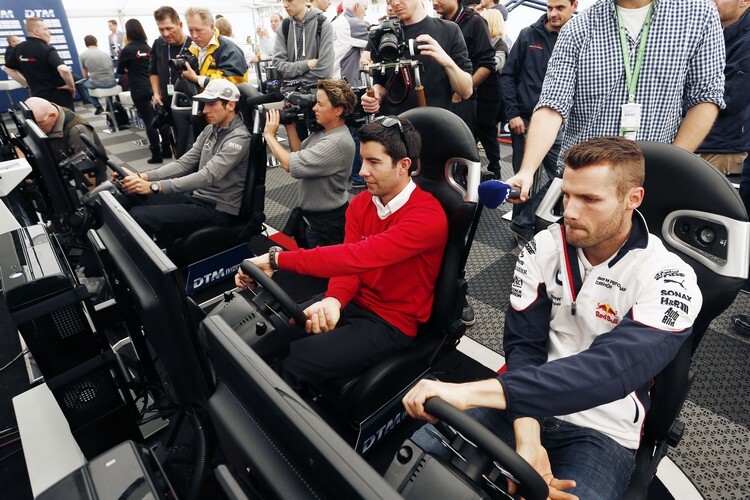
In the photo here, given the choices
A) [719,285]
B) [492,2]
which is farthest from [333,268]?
[492,2]

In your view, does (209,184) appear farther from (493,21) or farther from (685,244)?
(493,21)

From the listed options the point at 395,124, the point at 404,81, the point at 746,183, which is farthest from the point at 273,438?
the point at 746,183

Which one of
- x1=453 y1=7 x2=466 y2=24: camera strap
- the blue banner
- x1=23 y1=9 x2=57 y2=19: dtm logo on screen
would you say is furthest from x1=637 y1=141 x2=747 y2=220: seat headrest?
x1=23 y1=9 x2=57 y2=19: dtm logo on screen

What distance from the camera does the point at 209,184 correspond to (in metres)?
2.60

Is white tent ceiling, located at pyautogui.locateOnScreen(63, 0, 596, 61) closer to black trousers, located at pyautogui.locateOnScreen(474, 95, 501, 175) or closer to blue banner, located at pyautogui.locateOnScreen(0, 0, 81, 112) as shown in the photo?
blue banner, located at pyautogui.locateOnScreen(0, 0, 81, 112)

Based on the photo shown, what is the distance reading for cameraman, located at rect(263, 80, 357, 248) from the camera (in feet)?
7.47

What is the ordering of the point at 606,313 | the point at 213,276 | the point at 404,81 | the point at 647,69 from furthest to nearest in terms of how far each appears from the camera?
1. the point at 213,276
2. the point at 404,81
3. the point at 647,69
4. the point at 606,313

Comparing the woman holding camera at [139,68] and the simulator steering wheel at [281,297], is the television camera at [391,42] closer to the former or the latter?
the simulator steering wheel at [281,297]

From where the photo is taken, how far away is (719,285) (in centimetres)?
95

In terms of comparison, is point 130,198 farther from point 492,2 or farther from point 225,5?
point 225,5

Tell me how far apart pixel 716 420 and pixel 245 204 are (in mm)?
2555

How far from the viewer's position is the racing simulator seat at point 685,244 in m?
0.92

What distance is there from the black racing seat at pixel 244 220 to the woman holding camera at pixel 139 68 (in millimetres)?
3108

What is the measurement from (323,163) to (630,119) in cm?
143
